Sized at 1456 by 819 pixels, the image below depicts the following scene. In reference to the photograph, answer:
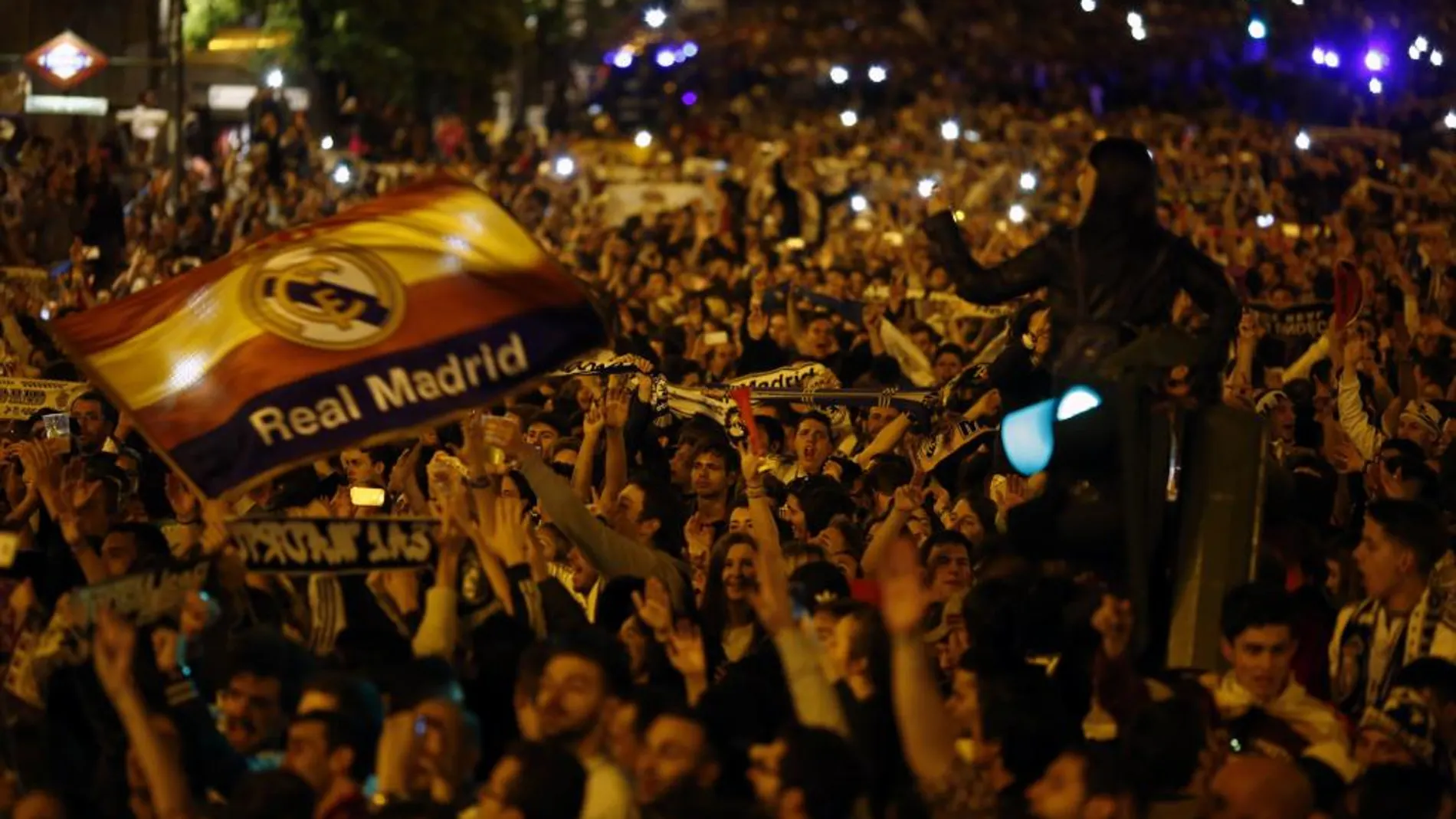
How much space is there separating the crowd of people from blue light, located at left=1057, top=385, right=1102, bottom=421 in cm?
28

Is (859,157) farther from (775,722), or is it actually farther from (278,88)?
(775,722)

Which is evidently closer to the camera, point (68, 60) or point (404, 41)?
point (68, 60)

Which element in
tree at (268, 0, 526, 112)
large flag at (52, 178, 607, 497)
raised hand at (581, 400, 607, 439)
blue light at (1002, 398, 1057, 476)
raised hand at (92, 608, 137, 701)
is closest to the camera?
raised hand at (92, 608, 137, 701)

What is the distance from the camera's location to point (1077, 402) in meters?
8.62

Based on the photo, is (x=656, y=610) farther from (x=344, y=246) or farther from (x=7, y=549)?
(x=7, y=549)

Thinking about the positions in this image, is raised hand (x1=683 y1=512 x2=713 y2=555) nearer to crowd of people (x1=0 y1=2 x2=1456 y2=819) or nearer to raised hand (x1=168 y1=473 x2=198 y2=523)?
crowd of people (x1=0 y1=2 x2=1456 y2=819)

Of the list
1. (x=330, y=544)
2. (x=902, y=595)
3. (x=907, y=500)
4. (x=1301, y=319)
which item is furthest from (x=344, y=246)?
(x=1301, y=319)

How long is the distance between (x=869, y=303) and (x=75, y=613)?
33.0 feet

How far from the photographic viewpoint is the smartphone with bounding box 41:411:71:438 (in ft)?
40.4

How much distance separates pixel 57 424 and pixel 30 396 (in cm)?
27

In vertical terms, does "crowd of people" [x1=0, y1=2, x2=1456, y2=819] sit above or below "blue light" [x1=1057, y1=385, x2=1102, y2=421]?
below

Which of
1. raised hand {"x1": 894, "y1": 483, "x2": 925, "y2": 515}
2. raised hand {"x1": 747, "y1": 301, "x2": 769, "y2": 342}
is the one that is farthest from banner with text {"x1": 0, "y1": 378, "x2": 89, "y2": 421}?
raised hand {"x1": 747, "y1": 301, "x2": 769, "y2": 342}

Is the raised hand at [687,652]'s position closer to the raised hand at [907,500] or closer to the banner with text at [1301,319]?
the raised hand at [907,500]

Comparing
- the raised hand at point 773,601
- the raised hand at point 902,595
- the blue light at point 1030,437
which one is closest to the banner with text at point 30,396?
the blue light at point 1030,437
